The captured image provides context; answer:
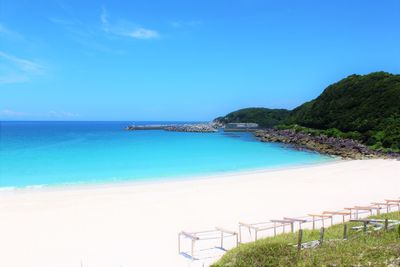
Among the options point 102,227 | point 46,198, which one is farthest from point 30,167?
point 102,227

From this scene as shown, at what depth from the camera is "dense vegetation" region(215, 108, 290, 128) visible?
422 feet

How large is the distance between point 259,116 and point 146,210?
12422 centimetres

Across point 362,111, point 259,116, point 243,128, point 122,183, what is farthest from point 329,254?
point 259,116

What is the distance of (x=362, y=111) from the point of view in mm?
56344

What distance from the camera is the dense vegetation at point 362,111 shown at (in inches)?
1808

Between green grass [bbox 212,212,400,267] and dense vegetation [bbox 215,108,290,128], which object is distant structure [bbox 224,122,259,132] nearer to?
dense vegetation [bbox 215,108,290,128]

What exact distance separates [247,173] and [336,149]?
66.6 feet

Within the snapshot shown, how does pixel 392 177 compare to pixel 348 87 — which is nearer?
pixel 392 177

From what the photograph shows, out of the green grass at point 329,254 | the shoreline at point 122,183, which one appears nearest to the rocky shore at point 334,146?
the shoreline at point 122,183

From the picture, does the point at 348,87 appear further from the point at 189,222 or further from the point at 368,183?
the point at 189,222

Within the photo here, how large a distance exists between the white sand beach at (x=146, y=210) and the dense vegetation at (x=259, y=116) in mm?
102893

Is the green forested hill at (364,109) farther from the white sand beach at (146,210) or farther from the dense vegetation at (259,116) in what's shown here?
the dense vegetation at (259,116)

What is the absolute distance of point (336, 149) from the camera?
42750 millimetres

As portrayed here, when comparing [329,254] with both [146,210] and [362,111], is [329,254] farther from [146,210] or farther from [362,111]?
[362,111]
